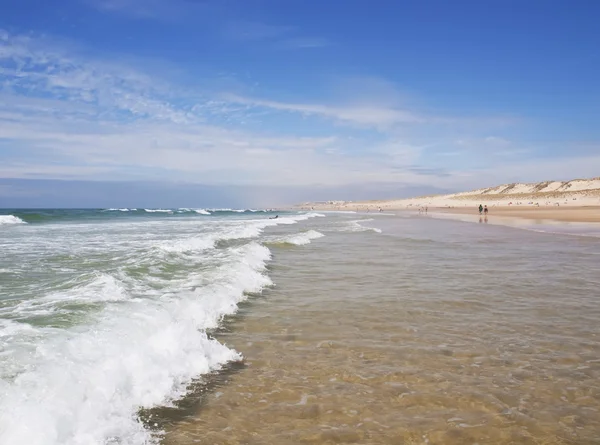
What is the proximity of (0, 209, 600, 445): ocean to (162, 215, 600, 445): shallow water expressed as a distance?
22 mm

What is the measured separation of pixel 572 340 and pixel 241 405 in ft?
16.6

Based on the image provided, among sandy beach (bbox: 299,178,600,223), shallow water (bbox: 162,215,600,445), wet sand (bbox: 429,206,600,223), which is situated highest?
sandy beach (bbox: 299,178,600,223)

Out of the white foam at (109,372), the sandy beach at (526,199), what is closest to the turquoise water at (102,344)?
the white foam at (109,372)

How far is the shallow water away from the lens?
4.18 m

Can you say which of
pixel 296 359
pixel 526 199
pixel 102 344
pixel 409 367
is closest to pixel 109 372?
pixel 102 344

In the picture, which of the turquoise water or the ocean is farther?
the ocean

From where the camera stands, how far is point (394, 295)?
9789 millimetres

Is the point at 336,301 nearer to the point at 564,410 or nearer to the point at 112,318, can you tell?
the point at 112,318

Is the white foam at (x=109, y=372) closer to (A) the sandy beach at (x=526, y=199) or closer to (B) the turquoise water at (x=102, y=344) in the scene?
(B) the turquoise water at (x=102, y=344)

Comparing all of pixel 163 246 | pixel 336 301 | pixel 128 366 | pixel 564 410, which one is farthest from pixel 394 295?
pixel 163 246

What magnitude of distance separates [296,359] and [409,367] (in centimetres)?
151

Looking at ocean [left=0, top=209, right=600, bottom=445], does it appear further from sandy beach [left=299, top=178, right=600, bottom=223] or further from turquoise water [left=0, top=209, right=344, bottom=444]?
sandy beach [left=299, top=178, right=600, bottom=223]

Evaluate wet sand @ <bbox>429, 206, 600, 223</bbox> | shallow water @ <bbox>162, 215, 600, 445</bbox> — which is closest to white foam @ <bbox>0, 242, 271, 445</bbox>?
shallow water @ <bbox>162, 215, 600, 445</bbox>

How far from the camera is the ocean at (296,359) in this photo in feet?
13.5
